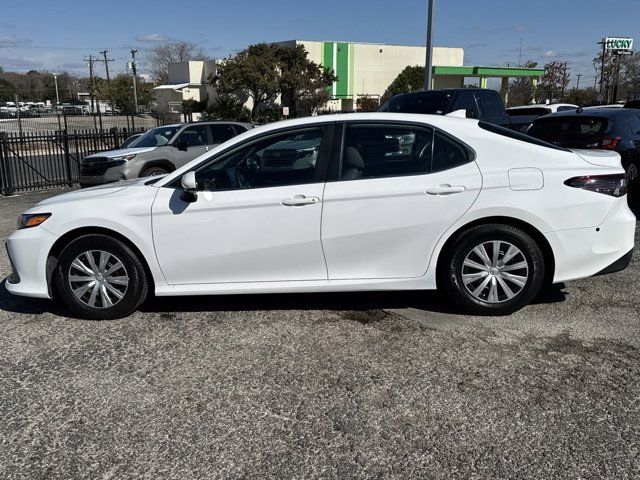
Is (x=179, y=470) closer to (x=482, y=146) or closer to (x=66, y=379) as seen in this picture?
(x=66, y=379)

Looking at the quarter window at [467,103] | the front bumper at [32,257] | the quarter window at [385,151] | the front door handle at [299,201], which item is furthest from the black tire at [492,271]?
the quarter window at [467,103]

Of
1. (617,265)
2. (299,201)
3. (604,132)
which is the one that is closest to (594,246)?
(617,265)

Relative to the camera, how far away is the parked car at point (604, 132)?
895cm

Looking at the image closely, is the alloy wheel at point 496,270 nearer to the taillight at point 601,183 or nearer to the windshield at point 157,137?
the taillight at point 601,183

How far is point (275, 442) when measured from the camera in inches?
122

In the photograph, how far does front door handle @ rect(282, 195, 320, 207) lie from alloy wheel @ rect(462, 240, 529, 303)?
128 centimetres

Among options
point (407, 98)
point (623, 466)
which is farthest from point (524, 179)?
point (407, 98)

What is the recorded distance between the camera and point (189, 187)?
4469 millimetres

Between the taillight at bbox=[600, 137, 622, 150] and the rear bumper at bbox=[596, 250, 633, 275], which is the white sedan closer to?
the rear bumper at bbox=[596, 250, 633, 275]

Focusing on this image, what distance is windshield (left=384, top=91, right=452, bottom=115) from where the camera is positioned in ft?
35.2

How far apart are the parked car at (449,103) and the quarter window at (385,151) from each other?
618 cm

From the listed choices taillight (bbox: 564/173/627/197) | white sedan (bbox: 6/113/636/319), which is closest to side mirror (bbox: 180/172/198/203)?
white sedan (bbox: 6/113/636/319)

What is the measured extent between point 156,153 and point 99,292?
26.5 ft

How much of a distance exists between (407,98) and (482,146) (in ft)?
22.5
